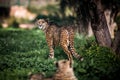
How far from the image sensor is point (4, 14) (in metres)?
37.8

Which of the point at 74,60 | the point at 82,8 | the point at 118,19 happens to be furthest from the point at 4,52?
the point at 118,19

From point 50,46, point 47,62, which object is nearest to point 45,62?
point 47,62

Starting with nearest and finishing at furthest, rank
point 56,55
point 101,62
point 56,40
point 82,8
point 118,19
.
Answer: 1. point 101,62
2. point 56,40
3. point 56,55
4. point 82,8
5. point 118,19

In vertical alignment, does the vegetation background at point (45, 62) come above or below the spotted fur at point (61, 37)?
below

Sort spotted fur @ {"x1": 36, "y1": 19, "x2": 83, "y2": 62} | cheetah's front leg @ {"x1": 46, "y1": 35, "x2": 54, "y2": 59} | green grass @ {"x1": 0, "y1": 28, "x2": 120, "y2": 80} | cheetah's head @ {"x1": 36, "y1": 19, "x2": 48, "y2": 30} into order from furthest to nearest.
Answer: cheetah's head @ {"x1": 36, "y1": 19, "x2": 48, "y2": 30} < cheetah's front leg @ {"x1": 46, "y1": 35, "x2": 54, "y2": 59} < spotted fur @ {"x1": 36, "y1": 19, "x2": 83, "y2": 62} < green grass @ {"x1": 0, "y1": 28, "x2": 120, "y2": 80}

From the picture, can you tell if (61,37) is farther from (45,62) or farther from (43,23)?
(43,23)

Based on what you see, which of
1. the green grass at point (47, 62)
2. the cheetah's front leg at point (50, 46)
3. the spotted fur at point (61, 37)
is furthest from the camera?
the cheetah's front leg at point (50, 46)

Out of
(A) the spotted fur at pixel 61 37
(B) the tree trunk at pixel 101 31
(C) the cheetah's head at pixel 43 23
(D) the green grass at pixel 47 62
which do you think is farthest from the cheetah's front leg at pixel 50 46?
(B) the tree trunk at pixel 101 31

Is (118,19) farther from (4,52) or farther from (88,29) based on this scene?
(4,52)

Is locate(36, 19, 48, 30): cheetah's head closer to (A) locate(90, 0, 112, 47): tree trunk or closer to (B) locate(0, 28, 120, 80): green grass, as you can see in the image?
(B) locate(0, 28, 120, 80): green grass

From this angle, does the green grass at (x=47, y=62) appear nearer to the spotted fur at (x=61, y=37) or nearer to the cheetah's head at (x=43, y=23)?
the spotted fur at (x=61, y=37)

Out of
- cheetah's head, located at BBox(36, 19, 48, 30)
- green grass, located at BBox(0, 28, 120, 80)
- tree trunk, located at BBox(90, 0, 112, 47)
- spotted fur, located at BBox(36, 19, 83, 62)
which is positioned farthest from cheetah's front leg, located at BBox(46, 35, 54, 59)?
tree trunk, located at BBox(90, 0, 112, 47)

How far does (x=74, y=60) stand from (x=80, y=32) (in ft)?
29.6

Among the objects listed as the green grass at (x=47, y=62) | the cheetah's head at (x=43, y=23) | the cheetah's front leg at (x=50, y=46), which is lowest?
the green grass at (x=47, y=62)
